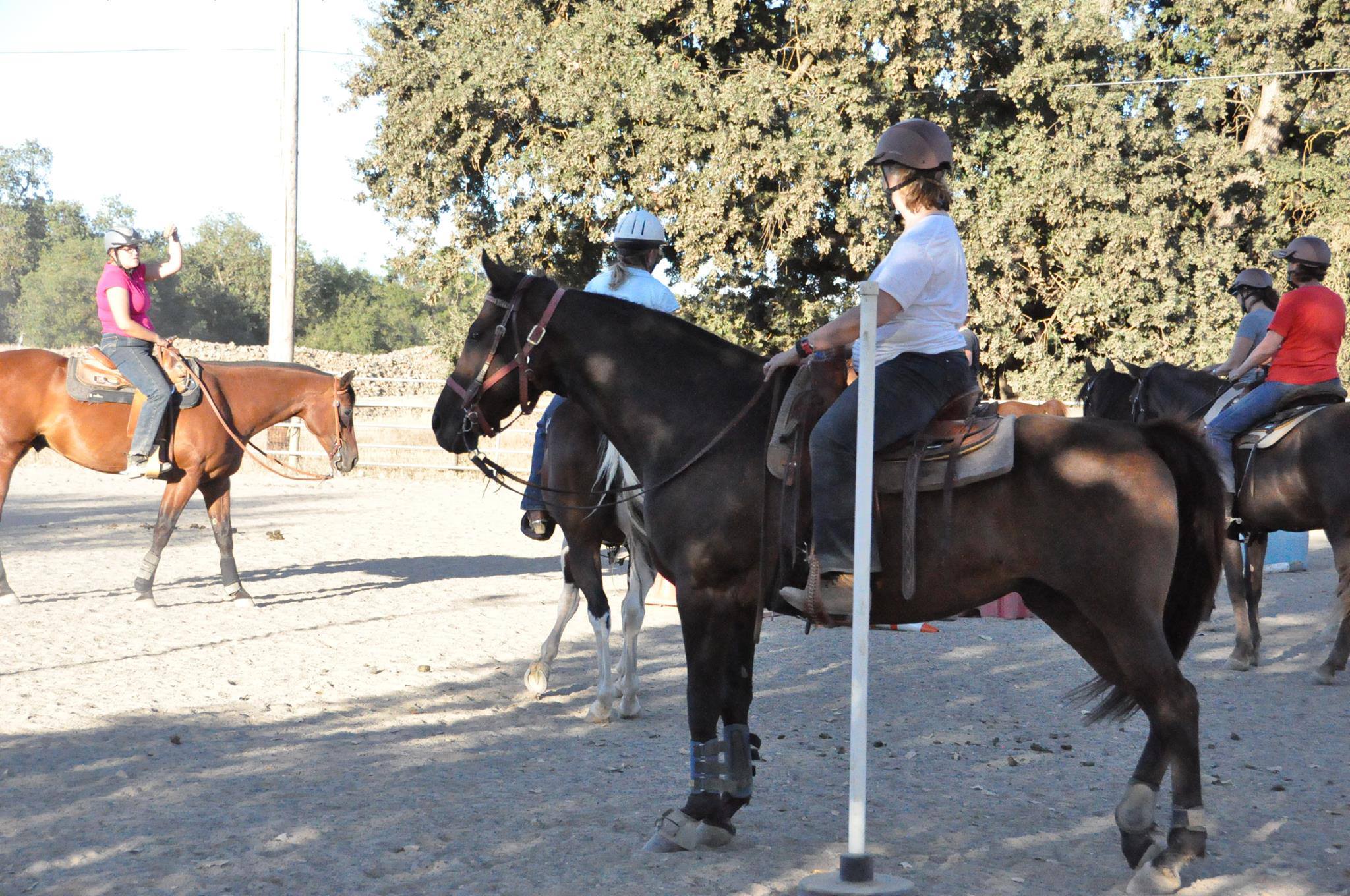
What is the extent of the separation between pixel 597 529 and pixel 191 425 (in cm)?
504

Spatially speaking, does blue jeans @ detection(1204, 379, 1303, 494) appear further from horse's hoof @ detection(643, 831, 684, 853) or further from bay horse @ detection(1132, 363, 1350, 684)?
horse's hoof @ detection(643, 831, 684, 853)

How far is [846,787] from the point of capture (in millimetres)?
5242

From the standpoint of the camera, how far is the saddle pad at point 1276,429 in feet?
26.0

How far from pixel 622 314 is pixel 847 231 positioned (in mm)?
17651

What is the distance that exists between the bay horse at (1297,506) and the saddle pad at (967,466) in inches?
153

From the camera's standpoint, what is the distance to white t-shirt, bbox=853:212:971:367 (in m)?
4.10

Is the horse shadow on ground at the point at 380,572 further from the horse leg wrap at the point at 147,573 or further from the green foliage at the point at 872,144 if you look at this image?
the green foliage at the point at 872,144

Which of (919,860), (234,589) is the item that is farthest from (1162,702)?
(234,589)

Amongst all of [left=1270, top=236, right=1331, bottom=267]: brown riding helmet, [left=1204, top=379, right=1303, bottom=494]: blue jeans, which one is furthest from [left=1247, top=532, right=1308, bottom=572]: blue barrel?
[left=1270, top=236, right=1331, bottom=267]: brown riding helmet

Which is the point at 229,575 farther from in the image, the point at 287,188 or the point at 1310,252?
the point at 287,188

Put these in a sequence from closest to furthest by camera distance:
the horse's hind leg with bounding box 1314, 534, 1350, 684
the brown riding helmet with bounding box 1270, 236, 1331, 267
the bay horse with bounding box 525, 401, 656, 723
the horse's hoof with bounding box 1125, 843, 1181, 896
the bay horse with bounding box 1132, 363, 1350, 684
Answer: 1. the horse's hoof with bounding box 1125, 843, 1181, 896
2. the bay horse with bounding box 525, 401, 656, 723
3. the horse's hind leg with bounding box 1314, 534, 1350, 684
4. the bay horse with bounding box 1132, 363, 1350, 684
5. the brown riding helmet with bounding box 1270, 236, 1331, 267

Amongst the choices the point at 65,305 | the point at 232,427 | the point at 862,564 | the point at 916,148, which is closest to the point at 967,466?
the point at 862,564

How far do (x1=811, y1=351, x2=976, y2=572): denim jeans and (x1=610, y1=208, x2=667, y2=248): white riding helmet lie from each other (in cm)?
235

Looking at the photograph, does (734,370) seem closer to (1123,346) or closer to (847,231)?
(847,231)
